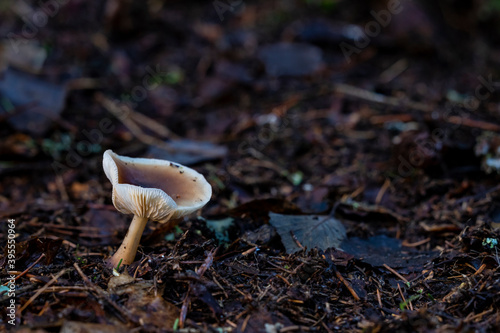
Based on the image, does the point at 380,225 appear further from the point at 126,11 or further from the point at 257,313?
the point at 126,11

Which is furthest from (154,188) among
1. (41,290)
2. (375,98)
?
(375,98)

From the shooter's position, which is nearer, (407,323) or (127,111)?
(407,323)

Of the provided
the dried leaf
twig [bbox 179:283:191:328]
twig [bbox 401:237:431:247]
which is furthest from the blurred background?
twig [bbox 179:283:191:328]

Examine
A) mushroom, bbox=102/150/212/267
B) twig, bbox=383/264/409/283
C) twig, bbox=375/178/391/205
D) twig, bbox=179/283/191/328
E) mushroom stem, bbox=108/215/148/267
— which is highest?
mushroom, bbox=102/150/212/267

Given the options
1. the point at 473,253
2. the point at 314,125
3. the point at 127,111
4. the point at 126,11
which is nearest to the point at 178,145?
the point at 127,111

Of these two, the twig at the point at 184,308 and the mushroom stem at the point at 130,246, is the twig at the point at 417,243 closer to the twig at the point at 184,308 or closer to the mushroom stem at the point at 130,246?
the twig at the point at 184,308

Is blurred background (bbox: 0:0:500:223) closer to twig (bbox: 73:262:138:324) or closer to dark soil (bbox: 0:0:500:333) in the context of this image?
dark soil (bbox: 0:0:500:333)

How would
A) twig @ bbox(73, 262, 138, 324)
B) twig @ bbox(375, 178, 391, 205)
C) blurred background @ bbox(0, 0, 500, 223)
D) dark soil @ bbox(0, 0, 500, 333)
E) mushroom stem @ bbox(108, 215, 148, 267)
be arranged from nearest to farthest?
twig @ bbox(73, 262, 138, 324), dark soil @ bbox(0, 0, 500, 333), mushroom stem @ bbox(108, 215, 148, 267), twig @ bbox(375, 178, 391, 205), blurred background @ bbox(0, 0, 500, 223)

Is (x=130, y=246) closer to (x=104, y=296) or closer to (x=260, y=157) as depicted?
(x=104, y=296)
